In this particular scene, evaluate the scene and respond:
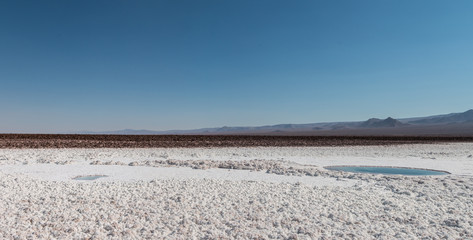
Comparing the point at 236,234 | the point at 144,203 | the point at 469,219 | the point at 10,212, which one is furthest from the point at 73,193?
the point at 469,219

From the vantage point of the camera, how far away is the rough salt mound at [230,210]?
17.9ft

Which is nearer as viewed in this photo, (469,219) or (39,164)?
(469,219)

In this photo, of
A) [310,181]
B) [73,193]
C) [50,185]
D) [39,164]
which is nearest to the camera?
[73,193]

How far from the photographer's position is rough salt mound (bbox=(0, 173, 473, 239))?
5465 millimetres

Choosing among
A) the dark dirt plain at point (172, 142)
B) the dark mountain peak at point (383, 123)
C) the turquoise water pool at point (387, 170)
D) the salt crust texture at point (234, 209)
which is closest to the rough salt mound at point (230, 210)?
the salt crust texture at point (234, 209)

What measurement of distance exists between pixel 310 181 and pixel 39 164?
10423 millimetres

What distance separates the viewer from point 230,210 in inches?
259

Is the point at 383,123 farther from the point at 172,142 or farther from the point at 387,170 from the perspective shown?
the point at 387,170

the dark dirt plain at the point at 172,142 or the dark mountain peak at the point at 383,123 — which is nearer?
the dark dirt plain at the point at 172,142

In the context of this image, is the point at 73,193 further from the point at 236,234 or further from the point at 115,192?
the point at 236,234

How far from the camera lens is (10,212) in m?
6.37

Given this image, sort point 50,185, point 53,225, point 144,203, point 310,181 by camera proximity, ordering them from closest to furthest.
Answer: point 53,225 → point 144,203 → point 50,185 → point 310,181

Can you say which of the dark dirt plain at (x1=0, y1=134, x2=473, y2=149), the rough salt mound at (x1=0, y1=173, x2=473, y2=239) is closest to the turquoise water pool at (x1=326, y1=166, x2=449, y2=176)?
the rough salt mound at (x1=0, y1=173, x2=473, y2=239)

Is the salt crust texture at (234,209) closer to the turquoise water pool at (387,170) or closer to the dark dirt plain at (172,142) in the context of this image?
the turquoise water pool at (387,170)
